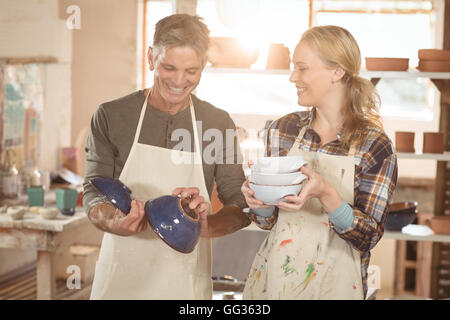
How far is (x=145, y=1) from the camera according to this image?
12.2ft

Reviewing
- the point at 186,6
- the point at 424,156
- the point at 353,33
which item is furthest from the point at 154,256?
the point at 353,33

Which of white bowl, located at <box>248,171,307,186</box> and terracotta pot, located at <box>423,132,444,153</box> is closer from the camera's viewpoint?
white bowl, located at <box>248,171,307,186</box>

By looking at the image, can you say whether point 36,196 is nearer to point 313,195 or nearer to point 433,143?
point 433,143

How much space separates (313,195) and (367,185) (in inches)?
5.7

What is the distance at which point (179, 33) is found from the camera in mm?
1139

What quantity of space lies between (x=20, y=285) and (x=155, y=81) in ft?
7.37

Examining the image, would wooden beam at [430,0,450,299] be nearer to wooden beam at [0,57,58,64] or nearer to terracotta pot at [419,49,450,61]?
terracotta pot at [419,49,450,61]

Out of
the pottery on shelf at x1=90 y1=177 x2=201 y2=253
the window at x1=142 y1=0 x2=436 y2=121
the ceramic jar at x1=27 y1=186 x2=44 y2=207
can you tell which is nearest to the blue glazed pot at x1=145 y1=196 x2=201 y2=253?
the pottery on shelf at x1=90 y1=177 x2=201 y2=253

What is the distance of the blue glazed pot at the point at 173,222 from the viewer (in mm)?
1019

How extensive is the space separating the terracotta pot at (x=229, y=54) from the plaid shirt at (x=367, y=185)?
0.88 metres

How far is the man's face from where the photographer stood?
1.15 meters

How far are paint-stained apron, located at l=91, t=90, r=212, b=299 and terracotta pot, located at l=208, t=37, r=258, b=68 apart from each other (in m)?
0.84

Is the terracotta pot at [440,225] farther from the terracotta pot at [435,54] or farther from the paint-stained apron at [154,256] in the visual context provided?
the paint-stained apron at [154,256]
